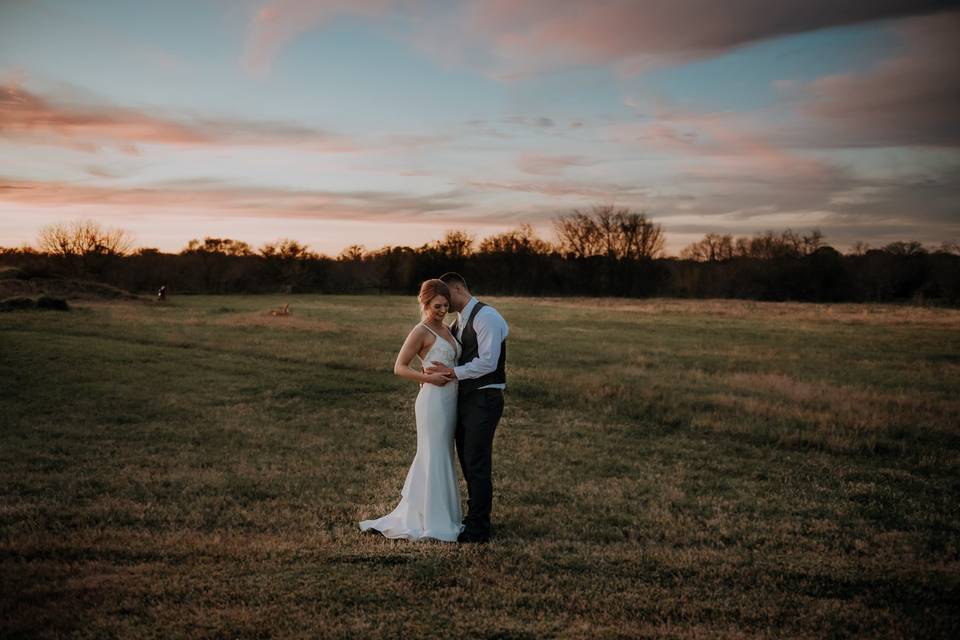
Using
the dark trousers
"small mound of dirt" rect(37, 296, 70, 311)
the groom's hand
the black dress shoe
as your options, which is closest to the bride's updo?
the groom's hand

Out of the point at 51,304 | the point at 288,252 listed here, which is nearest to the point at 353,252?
the point at 288,252

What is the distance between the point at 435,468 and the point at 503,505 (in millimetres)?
1886

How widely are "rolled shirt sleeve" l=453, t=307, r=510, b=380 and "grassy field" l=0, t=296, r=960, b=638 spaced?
179 cm

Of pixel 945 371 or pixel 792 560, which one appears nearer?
pixel 792 560

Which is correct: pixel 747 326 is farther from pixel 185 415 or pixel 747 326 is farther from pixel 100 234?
pixel 100 234

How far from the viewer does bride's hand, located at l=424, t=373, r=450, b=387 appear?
6387 mm

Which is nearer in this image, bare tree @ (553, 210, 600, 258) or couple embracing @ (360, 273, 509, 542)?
couple embracing @ (360, 273, 509, 542)

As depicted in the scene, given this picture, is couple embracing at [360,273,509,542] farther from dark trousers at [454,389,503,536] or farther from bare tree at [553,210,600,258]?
bare tree at [553,210,600,258]

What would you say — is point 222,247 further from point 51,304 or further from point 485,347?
point 485,347

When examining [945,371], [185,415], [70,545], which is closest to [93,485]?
[70,545]

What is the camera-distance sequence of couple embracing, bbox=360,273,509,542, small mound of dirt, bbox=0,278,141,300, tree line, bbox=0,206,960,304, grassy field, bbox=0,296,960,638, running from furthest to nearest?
tree line, bbox=0,206,960,304 < small mound of dirt, bbox=0,278,141,300 < couple embracing, bbox=360,273,509,542 < grassy field, bbox=0,296,960,638

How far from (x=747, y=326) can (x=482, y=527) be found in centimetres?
3541

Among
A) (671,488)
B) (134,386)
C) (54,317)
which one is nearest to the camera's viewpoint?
(671,488)

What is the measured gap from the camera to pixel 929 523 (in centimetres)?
786
